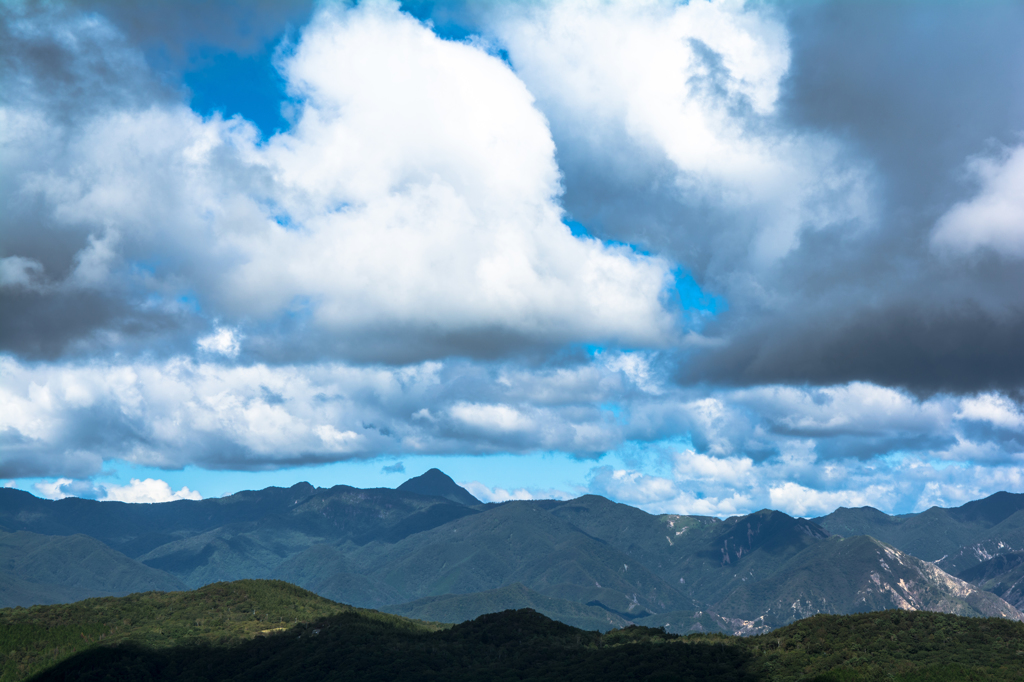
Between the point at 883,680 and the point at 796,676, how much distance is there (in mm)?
20819

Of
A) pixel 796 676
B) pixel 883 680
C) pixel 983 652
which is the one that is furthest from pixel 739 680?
pixel 983 652

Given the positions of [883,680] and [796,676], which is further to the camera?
[796,676]

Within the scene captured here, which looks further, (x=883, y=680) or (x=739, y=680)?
(x=739, y=680)

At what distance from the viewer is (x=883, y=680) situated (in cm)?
17962

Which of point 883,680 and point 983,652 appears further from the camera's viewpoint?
point 983,652

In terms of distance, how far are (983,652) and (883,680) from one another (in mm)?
31306

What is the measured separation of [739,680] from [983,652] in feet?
178

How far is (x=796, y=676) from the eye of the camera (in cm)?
19500

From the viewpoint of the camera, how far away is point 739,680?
198 m

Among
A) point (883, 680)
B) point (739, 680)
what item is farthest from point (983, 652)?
point (739, 680)

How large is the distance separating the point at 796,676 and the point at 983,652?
4178cm

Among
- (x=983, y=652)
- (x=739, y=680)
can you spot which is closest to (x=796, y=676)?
(x=739, y=680)

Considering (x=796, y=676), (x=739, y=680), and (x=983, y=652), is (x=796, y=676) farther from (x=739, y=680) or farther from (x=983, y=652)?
(x=983, y=652)

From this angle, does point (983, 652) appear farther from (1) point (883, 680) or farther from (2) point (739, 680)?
(2) point (739, 680)
